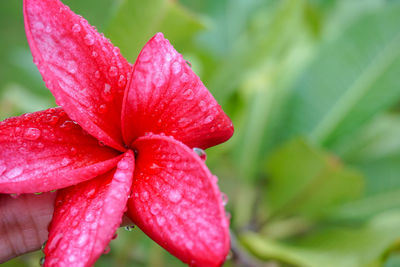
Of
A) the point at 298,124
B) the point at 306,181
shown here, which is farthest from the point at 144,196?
the point at 298,124

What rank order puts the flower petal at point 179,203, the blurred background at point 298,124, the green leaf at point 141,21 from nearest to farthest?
the flower petal at point 179,203 → the green leaf at point 141,21 → the blurred background at point 298,124

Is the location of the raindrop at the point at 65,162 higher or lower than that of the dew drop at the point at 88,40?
lower

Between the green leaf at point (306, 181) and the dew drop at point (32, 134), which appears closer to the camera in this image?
the dew drop at point (32, 134)

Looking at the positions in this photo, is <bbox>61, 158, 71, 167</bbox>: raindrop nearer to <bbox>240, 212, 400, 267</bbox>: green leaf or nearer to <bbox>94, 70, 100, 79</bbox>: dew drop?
<bbox>94, 70, 100, 79</bbox>: dew drop

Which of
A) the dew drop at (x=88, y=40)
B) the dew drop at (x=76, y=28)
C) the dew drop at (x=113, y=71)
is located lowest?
the dew drop at (x=113, y=71)

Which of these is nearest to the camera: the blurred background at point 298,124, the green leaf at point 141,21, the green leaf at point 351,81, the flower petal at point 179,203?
the flower petal at point 179,203

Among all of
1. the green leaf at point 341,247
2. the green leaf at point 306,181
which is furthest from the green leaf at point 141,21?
the green leaf at point 341,247

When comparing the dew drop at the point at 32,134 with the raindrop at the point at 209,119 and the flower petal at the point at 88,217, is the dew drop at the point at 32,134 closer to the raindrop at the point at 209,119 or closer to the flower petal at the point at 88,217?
the flower petal at the point at 88,217

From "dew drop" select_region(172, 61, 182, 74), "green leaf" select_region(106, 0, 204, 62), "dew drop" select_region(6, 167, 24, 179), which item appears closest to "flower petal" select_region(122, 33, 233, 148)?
"dew drop" select_region(172, 61, 182, 74)
